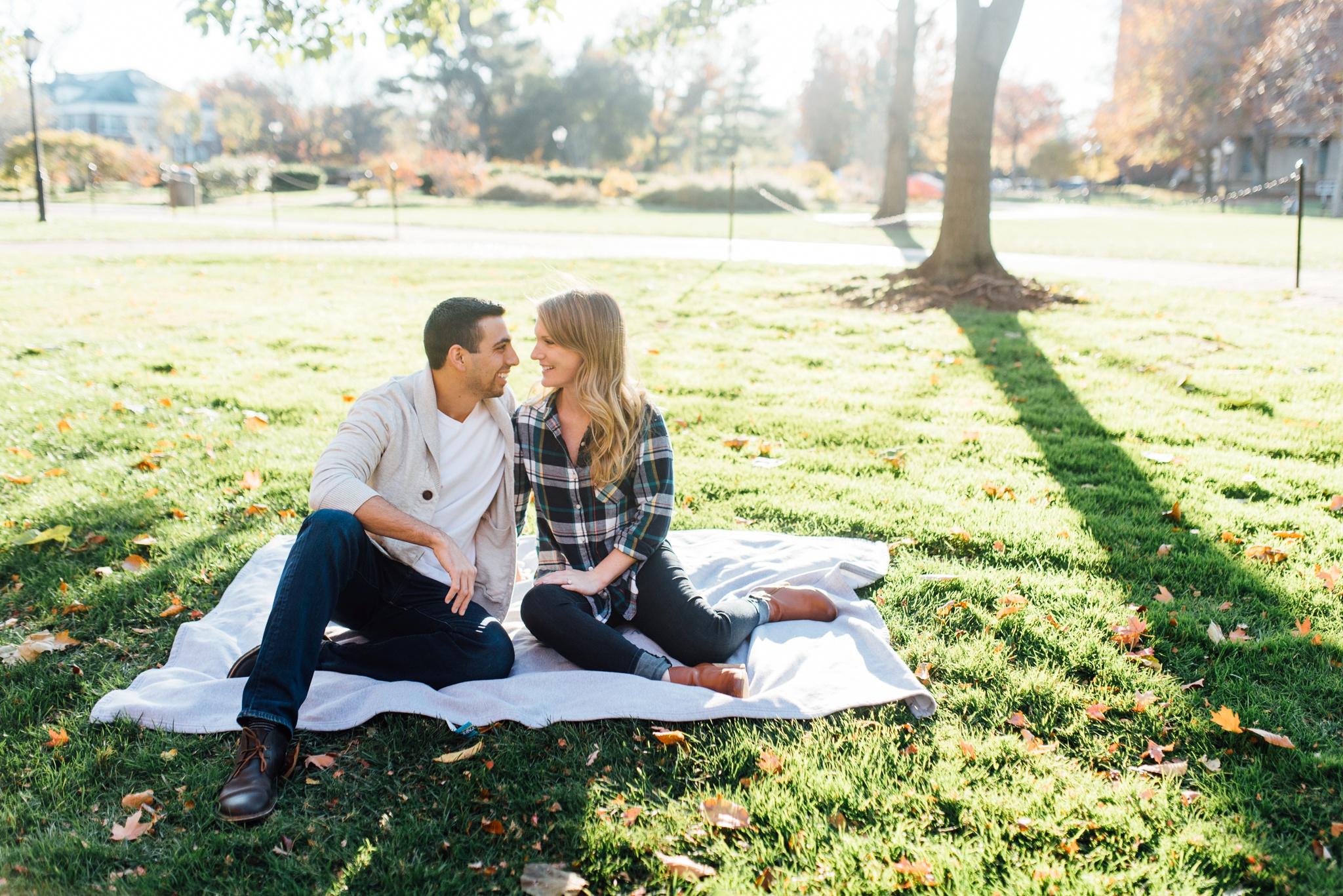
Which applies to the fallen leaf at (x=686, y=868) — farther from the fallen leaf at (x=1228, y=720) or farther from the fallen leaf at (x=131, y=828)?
the fallen leaf at (x=1228, y=720)

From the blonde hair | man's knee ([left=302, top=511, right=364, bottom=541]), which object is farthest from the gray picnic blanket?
the blonde hair

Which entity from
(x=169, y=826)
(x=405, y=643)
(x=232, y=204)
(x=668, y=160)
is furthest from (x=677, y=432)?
(x=668, y=160)

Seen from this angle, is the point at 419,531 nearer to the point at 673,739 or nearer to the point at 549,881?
the point at 673,739

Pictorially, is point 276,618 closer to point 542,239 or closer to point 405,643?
point 405,643

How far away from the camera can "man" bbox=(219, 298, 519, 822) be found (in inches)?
109

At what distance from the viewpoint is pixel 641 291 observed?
1151cm

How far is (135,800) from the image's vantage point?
8.49ft

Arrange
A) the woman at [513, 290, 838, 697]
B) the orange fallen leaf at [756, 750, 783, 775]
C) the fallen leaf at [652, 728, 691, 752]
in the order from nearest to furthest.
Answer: the orange fallen leaf at [756, 750, 783, 775]
the fallen leaf at [652, 728, 691, 752]
the woman at [513, 290, 838, 697]

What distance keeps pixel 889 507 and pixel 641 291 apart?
7.28m

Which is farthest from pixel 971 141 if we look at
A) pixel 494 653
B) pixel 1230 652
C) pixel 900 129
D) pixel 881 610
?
pixel 900 129

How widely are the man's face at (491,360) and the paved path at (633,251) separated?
1004 cm

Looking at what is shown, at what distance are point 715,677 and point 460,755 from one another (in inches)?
33.9

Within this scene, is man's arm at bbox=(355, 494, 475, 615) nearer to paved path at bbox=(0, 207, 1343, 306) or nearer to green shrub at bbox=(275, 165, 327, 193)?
paved path at bbox=(0, 207, 1343, 306)

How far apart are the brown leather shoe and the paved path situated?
36.1 ft
